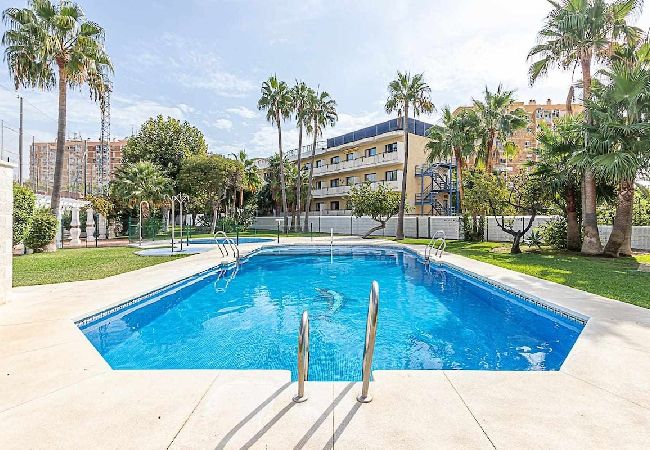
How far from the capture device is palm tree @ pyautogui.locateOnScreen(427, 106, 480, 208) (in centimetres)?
2216

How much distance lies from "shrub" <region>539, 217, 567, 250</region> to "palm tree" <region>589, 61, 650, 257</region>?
394cm

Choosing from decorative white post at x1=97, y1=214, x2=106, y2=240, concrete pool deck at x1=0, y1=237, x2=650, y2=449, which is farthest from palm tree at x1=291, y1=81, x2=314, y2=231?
concrete pool deck at x1=0, y1=237, x2=650, y2=449

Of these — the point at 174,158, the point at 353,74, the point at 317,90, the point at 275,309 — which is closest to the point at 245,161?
the point at 174,158

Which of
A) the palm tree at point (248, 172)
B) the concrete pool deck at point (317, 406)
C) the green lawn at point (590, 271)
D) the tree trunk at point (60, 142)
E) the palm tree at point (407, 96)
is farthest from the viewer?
the palm tree at point (248, 172)

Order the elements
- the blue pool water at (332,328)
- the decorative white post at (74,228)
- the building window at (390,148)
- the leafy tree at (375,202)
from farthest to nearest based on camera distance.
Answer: the building window at (390,148) → the leafy tree at (375,202) → the decorative white post at (74,228) → the blue pool water at (332,328)

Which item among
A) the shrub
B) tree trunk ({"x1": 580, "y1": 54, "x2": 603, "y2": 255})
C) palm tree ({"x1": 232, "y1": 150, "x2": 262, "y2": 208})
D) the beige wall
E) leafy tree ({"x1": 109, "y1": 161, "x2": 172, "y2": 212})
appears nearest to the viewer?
the beige wall

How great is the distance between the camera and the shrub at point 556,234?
17.2 metres

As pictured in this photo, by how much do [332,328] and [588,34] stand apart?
1680 cm

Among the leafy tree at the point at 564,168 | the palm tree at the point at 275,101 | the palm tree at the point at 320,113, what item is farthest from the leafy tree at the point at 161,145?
the leafy tree at the point at 564,168

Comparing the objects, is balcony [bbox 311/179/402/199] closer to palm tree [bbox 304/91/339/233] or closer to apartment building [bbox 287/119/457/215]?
apartment building [bbox 287/119/457/215]

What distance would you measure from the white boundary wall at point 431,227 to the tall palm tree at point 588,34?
4291 millimetres

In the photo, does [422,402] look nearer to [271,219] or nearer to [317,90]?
[317,90]

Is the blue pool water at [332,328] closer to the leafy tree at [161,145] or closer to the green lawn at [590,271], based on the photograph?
the green lawn at [590,271]

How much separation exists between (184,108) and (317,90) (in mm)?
14229
